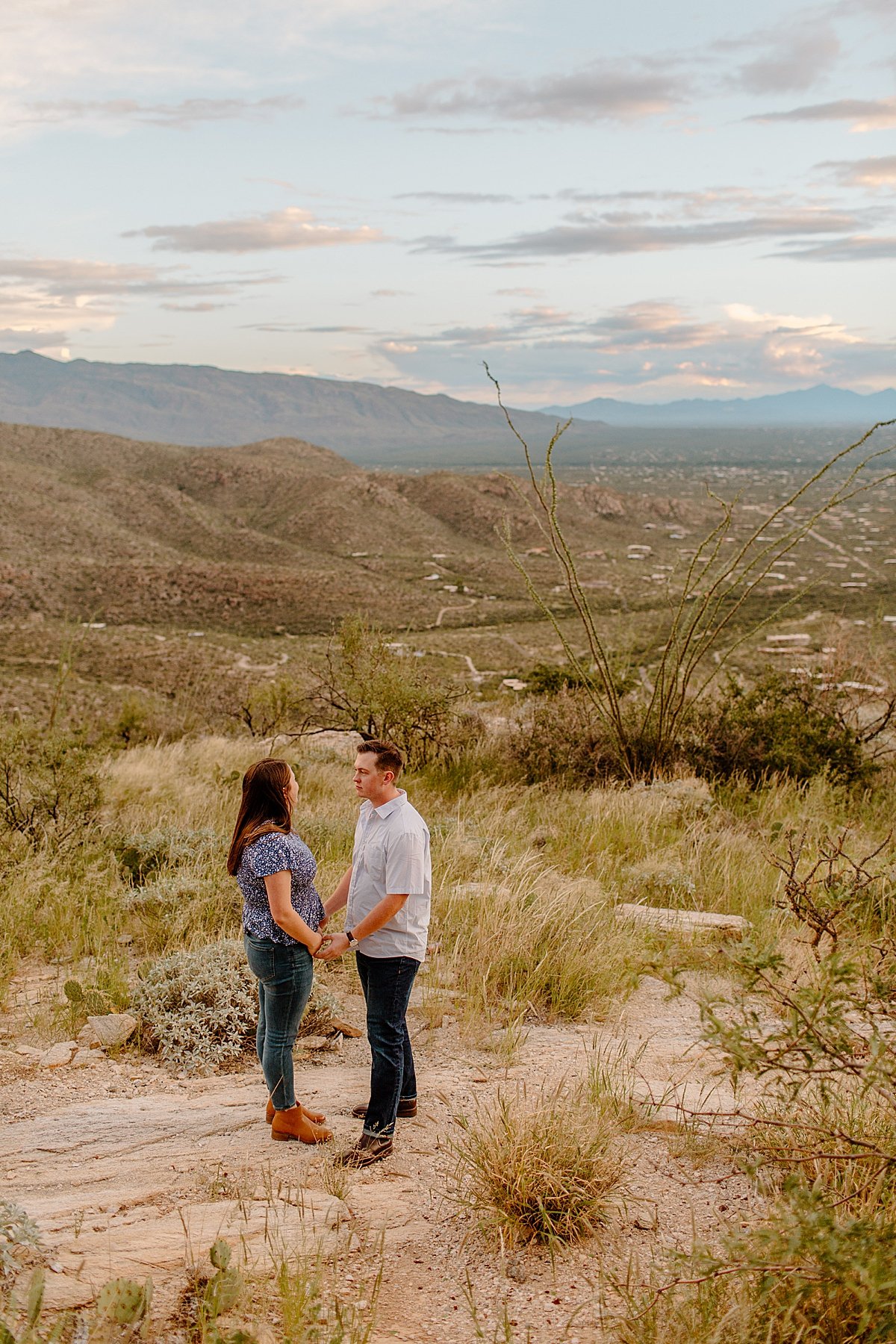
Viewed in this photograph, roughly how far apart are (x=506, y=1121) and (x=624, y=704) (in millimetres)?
6638

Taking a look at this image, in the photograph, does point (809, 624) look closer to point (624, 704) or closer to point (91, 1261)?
point (624, 704)

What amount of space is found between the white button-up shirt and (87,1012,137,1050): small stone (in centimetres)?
129

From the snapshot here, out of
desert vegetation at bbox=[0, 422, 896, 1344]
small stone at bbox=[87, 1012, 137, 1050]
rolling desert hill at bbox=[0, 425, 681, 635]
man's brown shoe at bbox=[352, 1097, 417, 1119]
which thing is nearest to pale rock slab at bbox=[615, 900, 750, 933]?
desert vegetation at bbox=[0, 422, 896, 1344]

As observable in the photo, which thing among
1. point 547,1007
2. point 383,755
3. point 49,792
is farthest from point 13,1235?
point 49,792

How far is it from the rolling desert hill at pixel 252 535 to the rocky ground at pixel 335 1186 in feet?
67.4

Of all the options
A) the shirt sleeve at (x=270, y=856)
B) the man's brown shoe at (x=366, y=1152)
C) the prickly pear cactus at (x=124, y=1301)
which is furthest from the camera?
the shirt sleeve at (x=270, y=856)

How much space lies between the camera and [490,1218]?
2.59 m

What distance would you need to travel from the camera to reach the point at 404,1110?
10.8ft

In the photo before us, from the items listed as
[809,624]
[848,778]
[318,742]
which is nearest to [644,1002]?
[848,778]

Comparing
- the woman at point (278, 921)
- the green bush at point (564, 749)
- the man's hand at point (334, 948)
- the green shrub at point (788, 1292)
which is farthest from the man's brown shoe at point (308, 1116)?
the green bush at point (564, 749)

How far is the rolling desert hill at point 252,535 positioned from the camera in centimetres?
3669

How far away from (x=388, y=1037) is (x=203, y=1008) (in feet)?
3.78

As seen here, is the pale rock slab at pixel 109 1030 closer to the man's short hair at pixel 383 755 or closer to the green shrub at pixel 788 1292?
the man's short hair at pixel 383 755

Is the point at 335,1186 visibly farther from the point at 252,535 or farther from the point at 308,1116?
the point at 252,535
